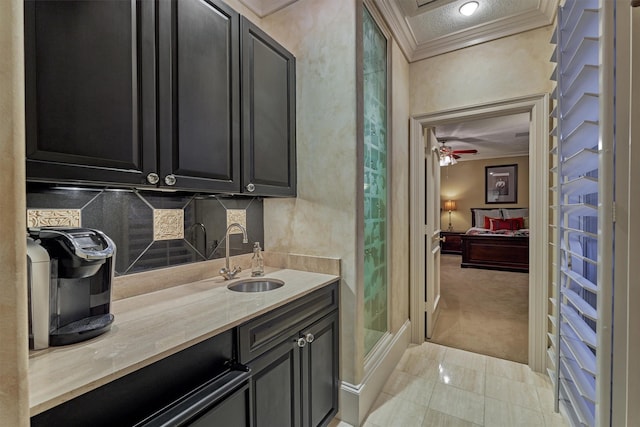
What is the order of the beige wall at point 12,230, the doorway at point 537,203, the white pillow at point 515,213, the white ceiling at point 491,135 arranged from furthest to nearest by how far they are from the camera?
the white pillow at point 515,213 < the white ceiling at point 491,135 < the doorway at point 537,203 < the beige wall at point 12,230

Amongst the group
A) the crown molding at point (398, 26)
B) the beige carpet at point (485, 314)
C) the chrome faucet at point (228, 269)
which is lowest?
the beige carpet at point (485, 314)

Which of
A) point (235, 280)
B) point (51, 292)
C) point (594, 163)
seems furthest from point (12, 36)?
point (594, 163)

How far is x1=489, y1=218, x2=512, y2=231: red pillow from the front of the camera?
6770 mm

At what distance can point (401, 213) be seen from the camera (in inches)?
99.2

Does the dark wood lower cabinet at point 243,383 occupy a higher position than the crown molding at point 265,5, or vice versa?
the crown molding at point 265,5

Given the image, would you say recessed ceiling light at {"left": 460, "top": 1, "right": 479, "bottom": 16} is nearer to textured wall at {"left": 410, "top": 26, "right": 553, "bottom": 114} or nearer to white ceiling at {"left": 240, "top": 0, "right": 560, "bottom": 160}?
white ceiling at {"left": 240, "top": 0, "right": 560, "bottom": 160}

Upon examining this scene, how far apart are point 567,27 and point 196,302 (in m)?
2.17

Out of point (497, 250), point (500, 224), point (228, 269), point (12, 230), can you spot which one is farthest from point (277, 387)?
point (500, 224)

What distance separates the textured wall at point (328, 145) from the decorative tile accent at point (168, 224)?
665 mm

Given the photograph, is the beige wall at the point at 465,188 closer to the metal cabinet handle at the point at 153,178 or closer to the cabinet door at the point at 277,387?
the cabinet door at the point at 277,387

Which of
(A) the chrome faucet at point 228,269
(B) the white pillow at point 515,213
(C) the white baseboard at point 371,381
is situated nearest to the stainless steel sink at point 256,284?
(A) the chrome faucet at point 228,269

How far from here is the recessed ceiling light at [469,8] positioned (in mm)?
2051

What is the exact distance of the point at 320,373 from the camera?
1.52m

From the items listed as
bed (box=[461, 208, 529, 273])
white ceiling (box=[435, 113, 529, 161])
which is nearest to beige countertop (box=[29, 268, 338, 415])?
white ceiling (box=[435, 113, 529, 161])
